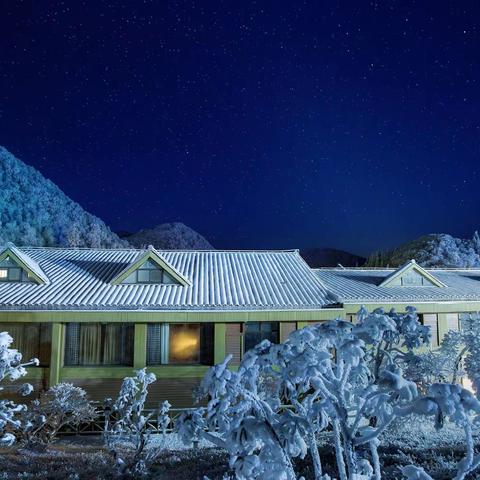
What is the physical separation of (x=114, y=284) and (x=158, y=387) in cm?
434

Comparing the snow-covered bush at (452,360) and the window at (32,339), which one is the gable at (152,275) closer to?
the window at (32,339)

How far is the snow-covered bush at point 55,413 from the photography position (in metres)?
13.0

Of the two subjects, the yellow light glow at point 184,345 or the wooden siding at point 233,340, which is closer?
the yellow light glow at point 184,345

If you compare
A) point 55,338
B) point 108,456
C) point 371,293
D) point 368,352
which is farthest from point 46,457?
point 371,293

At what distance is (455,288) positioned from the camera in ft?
64.7

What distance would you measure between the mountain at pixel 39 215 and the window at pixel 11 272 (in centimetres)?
4061

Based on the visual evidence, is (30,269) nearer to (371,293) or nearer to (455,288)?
(371,293)

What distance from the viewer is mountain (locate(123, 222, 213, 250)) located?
95.8 metres

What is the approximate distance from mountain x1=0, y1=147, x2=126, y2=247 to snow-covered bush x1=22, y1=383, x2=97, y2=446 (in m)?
45.5

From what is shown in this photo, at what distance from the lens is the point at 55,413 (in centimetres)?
1340

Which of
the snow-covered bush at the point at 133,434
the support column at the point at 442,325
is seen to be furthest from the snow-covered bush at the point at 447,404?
the support column at the point at 442,325

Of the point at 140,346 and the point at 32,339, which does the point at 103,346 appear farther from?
the point at 32,339

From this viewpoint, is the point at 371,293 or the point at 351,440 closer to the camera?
the point at 351,440

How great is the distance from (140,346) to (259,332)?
4.41 metres
